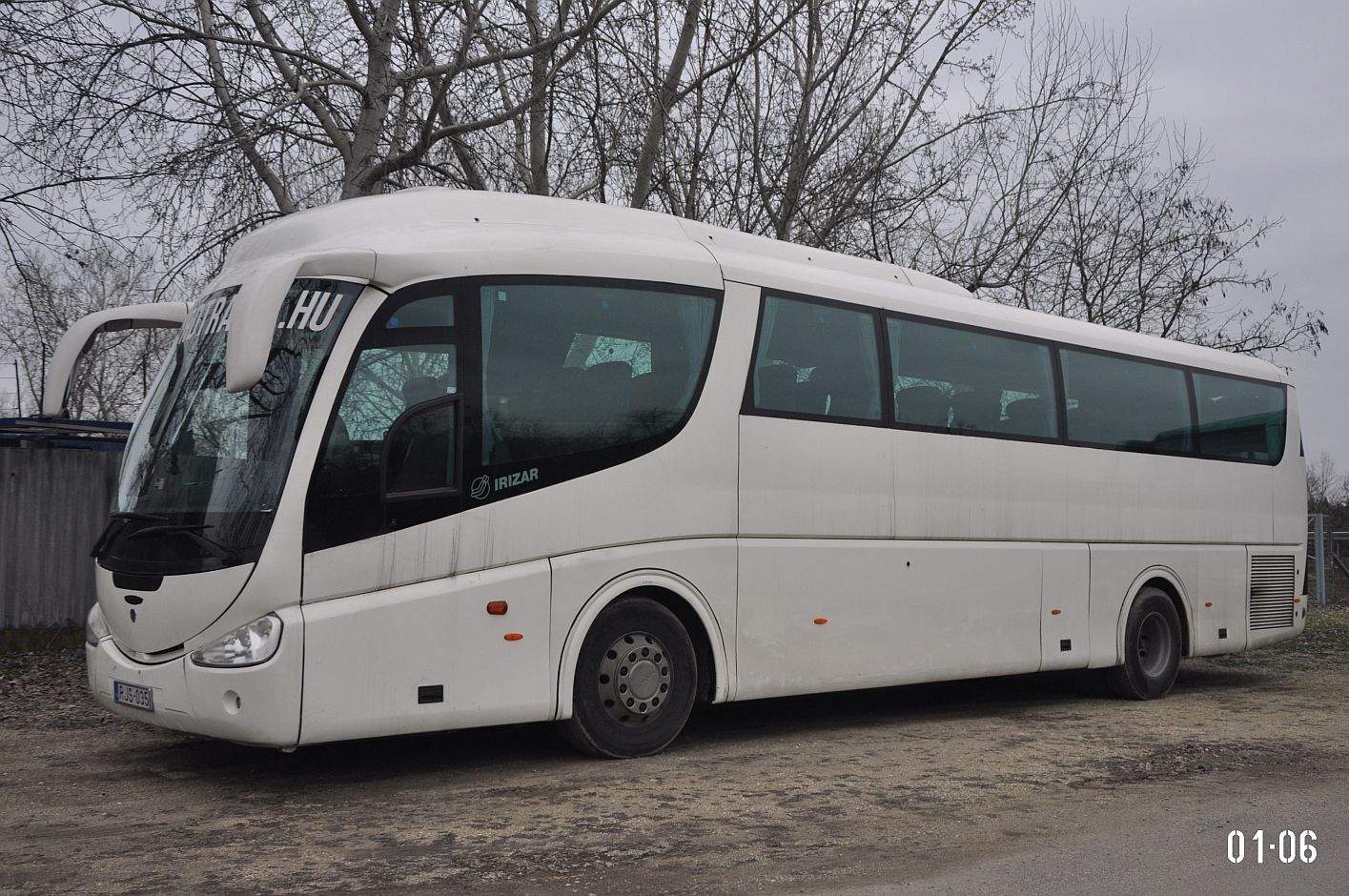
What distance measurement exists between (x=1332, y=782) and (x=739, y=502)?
12.8 ft

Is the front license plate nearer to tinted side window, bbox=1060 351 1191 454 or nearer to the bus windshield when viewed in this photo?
the bus windshield

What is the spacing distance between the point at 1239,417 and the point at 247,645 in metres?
10.7

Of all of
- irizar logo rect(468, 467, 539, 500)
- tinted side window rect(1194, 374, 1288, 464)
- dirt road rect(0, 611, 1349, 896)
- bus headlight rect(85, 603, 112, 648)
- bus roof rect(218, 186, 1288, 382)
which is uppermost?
bus roof rect(218, 186, 1288, 382)

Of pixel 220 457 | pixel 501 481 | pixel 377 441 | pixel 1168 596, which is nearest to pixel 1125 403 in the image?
pixel 1168 596

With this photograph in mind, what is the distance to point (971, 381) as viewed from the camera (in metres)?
10.6

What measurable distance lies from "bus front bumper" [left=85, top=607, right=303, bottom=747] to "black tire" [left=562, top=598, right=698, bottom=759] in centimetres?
180

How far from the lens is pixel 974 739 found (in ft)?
30.9

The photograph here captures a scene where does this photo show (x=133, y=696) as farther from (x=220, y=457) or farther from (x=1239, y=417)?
(x=1239, y=417)

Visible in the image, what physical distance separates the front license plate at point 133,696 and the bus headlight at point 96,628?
0.38 m

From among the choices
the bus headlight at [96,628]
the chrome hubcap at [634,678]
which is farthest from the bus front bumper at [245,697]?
the chrome hubcap at [634,678]

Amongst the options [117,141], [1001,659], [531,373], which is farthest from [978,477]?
[117,141]

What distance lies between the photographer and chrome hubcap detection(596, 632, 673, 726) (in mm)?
8039
